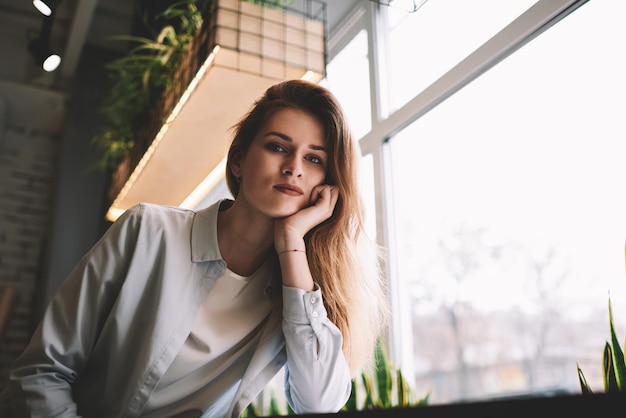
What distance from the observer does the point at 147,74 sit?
289cm

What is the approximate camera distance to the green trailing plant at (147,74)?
263 cm

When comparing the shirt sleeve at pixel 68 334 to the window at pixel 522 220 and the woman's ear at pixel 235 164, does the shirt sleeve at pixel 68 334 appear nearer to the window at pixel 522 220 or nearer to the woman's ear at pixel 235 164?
the woman's ear at pixel 235 164

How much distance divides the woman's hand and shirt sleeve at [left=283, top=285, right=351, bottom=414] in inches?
4.8

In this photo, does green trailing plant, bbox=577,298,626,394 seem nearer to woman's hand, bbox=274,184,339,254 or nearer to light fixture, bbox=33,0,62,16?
woman's hand, bbox=274,184,339,254

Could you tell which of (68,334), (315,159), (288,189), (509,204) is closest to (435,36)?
(509,204)

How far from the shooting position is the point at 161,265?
1.23 m

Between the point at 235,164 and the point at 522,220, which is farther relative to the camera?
the point at 522,220

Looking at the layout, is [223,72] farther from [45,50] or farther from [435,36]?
[45,50]

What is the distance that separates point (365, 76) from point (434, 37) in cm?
59

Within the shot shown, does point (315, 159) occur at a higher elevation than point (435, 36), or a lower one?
lower

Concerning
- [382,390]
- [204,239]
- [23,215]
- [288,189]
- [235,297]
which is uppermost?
[23,215]

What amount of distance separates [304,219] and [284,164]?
15 cm

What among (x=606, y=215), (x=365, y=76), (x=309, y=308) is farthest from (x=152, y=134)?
(x=606, y=215)

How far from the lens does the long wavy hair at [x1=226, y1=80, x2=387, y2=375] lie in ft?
4.65
